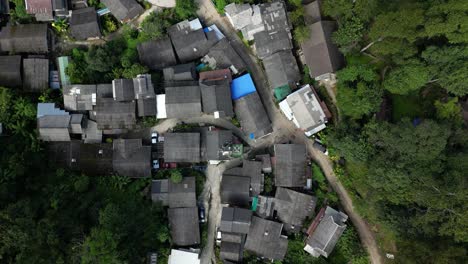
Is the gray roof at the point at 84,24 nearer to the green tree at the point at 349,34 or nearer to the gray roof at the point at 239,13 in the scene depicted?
the gray roof at the point at 239,13

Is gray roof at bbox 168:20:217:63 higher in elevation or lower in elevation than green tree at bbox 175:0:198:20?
lower

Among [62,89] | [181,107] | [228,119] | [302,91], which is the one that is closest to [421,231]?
[302,91]

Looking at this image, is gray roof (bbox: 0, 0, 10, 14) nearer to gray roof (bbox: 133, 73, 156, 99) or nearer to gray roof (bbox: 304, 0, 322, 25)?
gray roof (bbox: 133, 73, 156, 99)

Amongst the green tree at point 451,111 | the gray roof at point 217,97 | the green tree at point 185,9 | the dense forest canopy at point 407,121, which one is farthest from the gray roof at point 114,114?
the green tree at point 451,111

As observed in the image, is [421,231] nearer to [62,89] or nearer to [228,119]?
[228,119]

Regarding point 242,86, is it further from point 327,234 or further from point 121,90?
point 327,234

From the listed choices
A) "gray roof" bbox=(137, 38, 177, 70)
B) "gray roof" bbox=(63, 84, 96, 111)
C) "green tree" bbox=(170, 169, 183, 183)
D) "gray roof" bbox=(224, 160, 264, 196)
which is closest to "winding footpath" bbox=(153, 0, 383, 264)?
"gray roof" bbox=(224, 160, 264, 196)

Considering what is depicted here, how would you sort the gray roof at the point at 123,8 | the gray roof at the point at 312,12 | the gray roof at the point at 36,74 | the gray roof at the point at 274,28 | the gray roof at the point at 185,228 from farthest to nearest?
the gray roof at the point at 123,8 → the gray roof at the point at 36,74 → the gray roof at the point at 274,28 → the gray roof at the point at 312,12 → the gray roof at the point at 185,228
